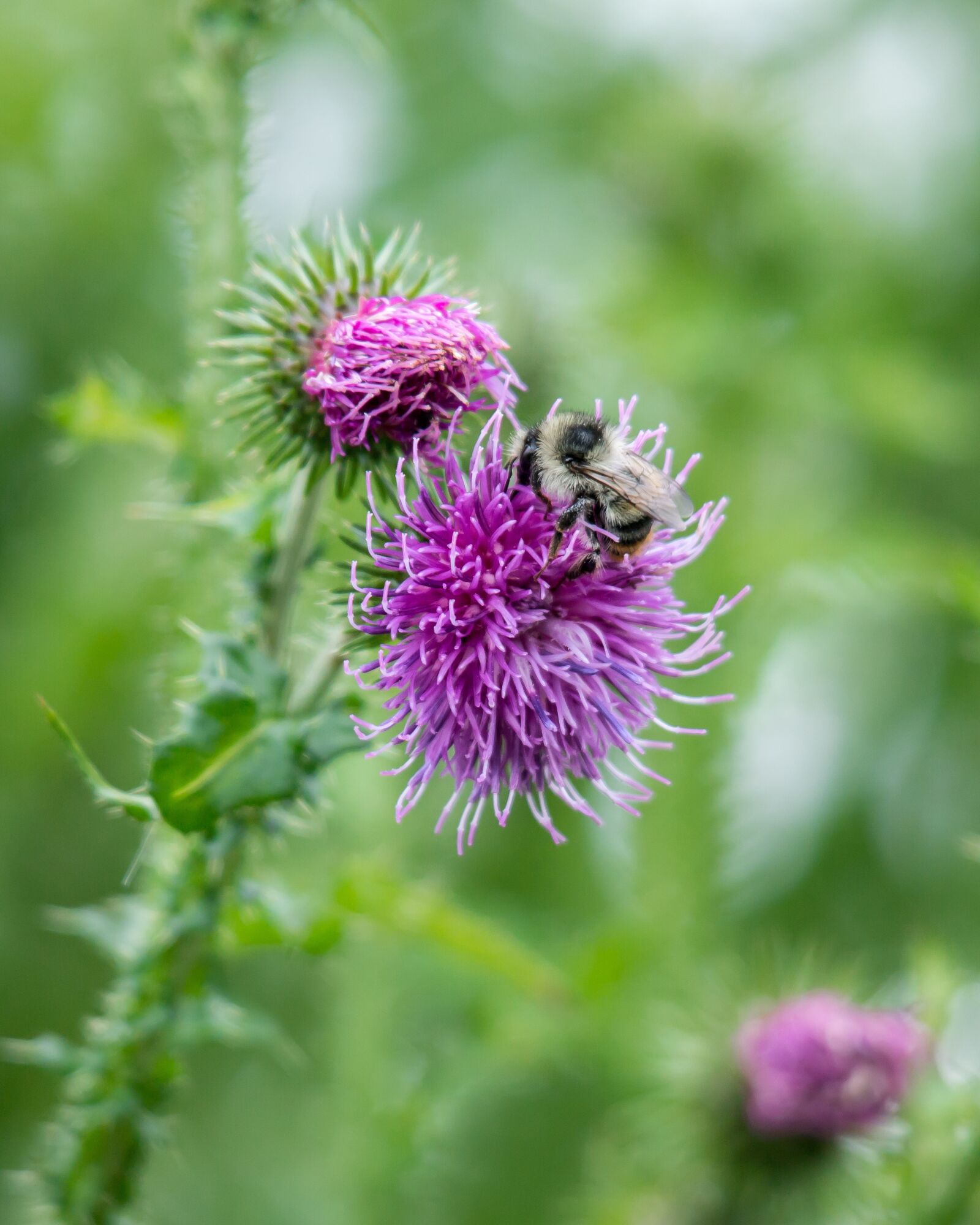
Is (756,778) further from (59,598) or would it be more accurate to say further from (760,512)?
(59,598)

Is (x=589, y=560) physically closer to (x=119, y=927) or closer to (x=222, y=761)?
(x=222, y=761)

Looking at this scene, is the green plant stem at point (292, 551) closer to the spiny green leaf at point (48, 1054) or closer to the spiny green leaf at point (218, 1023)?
the spiny green leaf at point (218, 1023)

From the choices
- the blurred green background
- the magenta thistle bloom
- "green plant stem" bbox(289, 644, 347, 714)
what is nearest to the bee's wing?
"green plant stem" bbox(289, 644, 347, 714)

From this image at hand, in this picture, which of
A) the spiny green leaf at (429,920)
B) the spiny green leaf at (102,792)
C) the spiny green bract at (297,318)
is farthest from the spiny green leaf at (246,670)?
the spiny green leaf at (429,920)

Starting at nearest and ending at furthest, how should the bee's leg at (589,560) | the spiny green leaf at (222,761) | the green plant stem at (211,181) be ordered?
1. the spiny green leaf at (222,761)
2. the bee's leg at (589,560)
3. the green plant stem at (211,181)

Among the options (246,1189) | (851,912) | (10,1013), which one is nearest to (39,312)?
(10,1013)

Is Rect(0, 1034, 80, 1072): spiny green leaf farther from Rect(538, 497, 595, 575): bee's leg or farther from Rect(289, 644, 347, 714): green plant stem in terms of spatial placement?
Rect(538, 497, 595, 575): bee's leg
